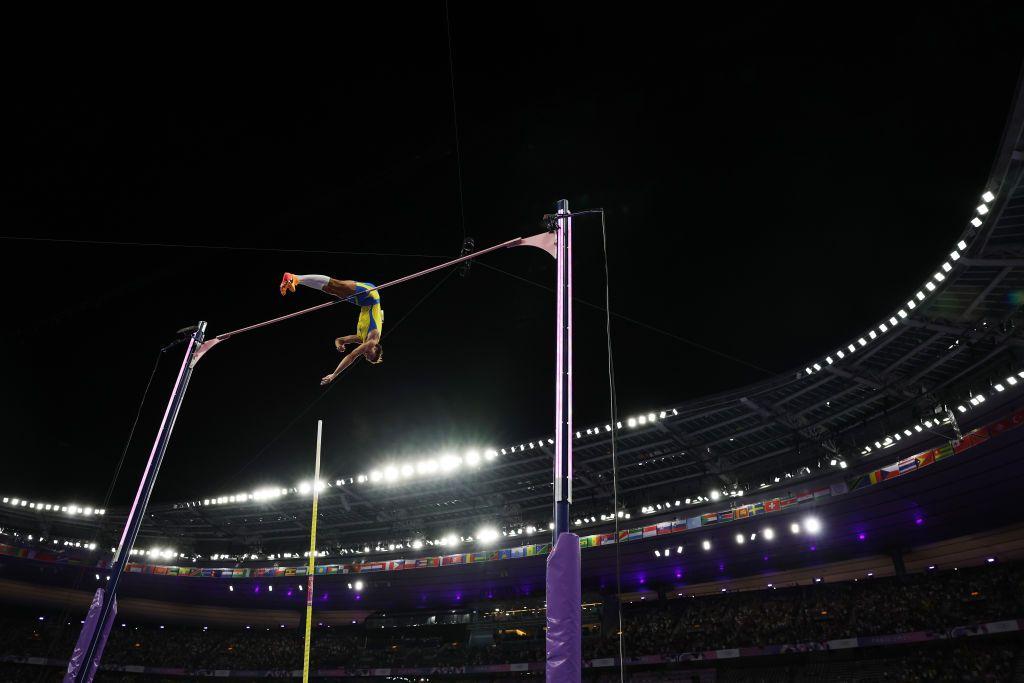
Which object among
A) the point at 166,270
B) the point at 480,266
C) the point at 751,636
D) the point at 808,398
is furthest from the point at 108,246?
the point at 751,636

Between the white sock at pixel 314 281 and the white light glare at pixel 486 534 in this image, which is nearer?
the white sock at pixel 314 281

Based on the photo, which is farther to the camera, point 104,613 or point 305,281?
point 305,281

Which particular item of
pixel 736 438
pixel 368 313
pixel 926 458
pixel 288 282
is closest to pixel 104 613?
pixel 288 282

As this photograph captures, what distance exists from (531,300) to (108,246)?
30.2 feet

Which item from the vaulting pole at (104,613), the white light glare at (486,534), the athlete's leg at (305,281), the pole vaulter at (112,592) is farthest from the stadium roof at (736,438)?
the vaulting pole at (104,613)

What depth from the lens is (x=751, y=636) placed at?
86.8 feet

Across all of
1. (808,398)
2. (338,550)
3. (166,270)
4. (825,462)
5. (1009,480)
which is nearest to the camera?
(166,270)

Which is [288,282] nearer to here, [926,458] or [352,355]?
[352,355]

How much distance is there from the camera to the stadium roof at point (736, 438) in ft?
56.6

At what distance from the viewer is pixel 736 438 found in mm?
26266

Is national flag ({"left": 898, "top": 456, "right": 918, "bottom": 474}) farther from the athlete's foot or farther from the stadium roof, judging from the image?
the athlete's foot

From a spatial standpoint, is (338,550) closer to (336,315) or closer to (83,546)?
(83,546)

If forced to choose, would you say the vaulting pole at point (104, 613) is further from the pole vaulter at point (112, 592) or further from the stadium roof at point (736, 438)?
the stadium roof at point (736, 438)

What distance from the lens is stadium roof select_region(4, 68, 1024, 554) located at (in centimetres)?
1725
